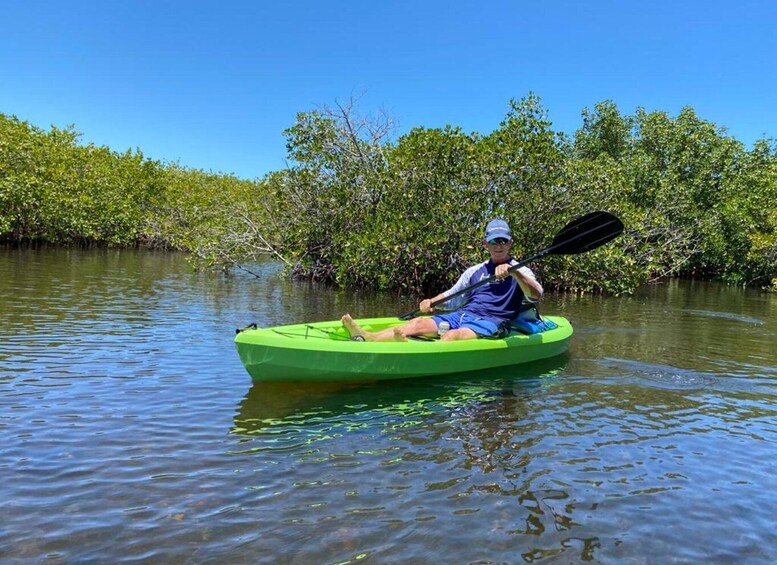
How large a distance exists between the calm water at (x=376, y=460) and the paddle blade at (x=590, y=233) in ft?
4.80

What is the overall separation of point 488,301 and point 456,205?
7.58m

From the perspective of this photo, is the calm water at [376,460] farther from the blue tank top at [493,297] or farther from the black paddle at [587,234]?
the black paddle at [587,234]

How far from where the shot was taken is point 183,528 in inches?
113

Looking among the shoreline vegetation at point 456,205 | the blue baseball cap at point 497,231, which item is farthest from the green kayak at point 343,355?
the shoreline vegetation at point 456,205

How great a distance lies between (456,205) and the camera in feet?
46.0

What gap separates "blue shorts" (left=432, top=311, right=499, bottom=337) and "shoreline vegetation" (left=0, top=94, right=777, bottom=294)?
717 cm

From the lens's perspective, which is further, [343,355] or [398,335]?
[398,335]

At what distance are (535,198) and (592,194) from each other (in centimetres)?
183

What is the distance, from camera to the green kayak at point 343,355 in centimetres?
533

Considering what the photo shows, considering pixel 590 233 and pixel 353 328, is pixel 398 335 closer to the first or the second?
pixel 353 328

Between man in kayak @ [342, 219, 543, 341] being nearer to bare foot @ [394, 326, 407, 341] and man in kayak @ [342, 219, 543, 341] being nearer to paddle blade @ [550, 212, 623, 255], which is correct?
bare foot @ [394, 326, 407, 341]

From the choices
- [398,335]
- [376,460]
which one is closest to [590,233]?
[398,335]

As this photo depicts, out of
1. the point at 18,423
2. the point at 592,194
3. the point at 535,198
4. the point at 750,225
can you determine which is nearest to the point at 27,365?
the point at 18,423

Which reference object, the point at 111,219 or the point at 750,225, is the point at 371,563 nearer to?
the point at 750,225
